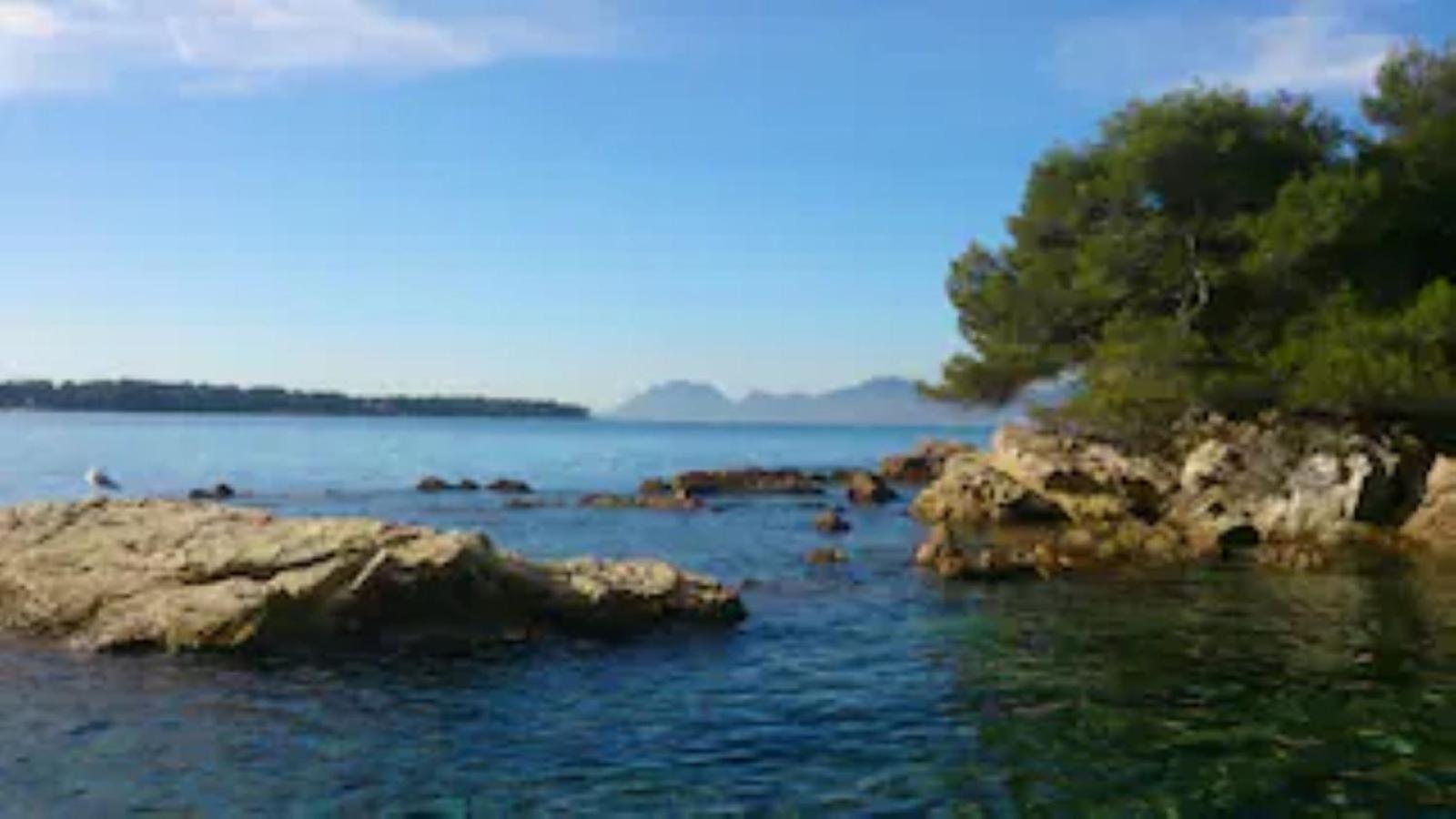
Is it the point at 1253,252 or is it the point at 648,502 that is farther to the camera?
the point at 648,502

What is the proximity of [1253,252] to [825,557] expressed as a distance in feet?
53.5

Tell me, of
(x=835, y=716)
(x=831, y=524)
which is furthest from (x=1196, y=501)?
(x=835, y=716)

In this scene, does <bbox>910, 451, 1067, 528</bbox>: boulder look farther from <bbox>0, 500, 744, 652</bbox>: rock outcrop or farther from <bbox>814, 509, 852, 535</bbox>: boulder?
<bbox>0, 500, 744, 652</bbox>: rock outcrop

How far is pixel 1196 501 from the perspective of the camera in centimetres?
3572

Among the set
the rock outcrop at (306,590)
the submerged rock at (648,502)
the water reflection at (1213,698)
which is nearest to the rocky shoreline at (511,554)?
the rock outcrop at (306,590)

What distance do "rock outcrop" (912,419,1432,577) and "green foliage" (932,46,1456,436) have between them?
1257 millimetres

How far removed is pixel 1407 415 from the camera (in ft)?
116

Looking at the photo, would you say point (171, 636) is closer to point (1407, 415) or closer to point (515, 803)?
point (515, 803)

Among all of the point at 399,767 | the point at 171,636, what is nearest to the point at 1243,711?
the point at 399,767

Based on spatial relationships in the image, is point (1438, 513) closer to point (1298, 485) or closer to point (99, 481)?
point (1298, 485)

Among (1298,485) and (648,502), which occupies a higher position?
(1298,485)

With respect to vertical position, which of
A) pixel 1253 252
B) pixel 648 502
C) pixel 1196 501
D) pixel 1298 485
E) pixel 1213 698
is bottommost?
pixel 648 502

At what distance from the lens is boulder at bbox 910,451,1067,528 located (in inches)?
1599

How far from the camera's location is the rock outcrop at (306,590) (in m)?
18.4
